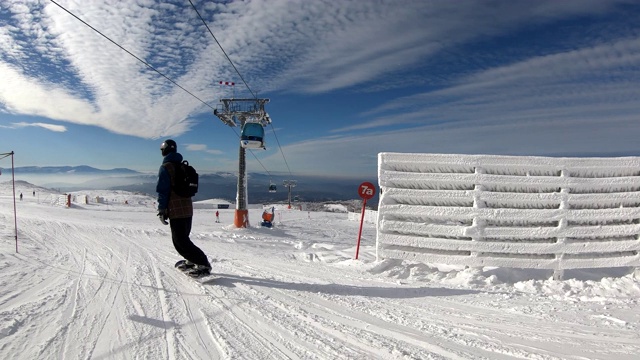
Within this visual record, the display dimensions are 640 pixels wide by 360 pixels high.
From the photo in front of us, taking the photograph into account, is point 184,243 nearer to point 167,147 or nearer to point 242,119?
point 167,147

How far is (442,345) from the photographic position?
2768 mm

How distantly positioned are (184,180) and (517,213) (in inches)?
203

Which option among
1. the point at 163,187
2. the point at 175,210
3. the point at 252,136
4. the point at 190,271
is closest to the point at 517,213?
the point at 190,271

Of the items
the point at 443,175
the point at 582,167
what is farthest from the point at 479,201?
the point at 582,167

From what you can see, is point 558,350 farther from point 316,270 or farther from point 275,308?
point 316,270

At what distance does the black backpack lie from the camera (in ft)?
14.7

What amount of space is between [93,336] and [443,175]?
5142 mm

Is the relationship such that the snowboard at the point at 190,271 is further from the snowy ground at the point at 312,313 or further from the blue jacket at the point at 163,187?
the blue jacket at the point at 163,187

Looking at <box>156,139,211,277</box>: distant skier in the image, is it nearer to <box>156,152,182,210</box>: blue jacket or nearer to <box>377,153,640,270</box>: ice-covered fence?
<box>156,152,182,210</box>: blue jacket

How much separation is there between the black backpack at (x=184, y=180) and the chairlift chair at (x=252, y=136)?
1357 cm

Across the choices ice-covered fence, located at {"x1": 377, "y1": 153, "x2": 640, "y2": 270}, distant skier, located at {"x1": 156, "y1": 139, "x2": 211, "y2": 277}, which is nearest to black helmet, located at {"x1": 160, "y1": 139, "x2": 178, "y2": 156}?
distant skier, located at {"x1": 156, "y1": 139, "x2": 211, "y2": 277}

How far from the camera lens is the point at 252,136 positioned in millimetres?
18141

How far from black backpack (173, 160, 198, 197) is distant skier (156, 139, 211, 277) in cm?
5

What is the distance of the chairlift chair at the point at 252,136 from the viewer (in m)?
18.0
